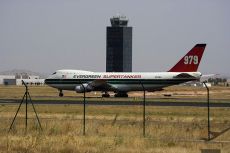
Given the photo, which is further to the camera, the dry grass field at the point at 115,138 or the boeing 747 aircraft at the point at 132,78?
the boeing 747 aircraft at the point at 132,78

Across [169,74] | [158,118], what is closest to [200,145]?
[158,118]

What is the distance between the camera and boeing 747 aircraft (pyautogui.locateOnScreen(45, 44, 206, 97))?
223 feet

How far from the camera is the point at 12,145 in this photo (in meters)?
20.7

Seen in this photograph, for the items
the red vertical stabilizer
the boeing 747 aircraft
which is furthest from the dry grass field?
the red vertical stabilizer

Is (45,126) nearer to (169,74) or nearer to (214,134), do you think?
(214,134)

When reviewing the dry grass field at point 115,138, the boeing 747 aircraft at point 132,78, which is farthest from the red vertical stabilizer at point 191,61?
the dry grass field at point 115,138

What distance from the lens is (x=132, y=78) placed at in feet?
231

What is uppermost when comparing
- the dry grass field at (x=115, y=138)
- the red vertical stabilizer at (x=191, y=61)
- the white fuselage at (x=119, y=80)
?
the red vertical stabilizer at (x=191, y=61)

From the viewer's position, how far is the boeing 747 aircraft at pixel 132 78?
68062 mm

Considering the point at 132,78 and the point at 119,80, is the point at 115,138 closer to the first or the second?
the point at 132,78

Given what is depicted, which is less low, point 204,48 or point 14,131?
point 204,48

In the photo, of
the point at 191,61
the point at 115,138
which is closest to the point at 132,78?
the point at 191,61

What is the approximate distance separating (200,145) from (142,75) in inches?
1906

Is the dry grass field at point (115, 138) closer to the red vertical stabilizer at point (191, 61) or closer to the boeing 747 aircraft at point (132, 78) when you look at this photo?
the boeing 747 aircraft at point (132, 78)
